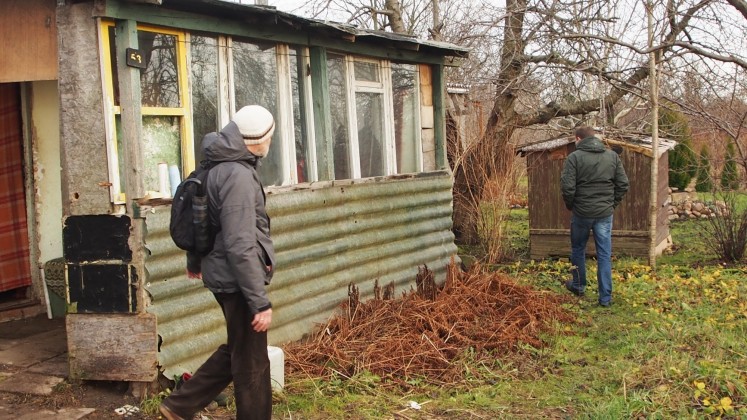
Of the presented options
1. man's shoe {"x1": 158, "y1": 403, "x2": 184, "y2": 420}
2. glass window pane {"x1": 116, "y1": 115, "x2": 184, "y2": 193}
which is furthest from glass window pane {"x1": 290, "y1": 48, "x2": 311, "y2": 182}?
man's shoe {"x1": 158, "y1": 403, "x2": 184, "y2": 420}

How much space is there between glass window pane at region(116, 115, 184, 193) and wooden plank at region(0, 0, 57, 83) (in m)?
0.76

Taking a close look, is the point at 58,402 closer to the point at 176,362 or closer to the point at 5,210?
the point at 176,362

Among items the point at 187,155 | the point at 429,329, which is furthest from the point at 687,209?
the point at 187,155

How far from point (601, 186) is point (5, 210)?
21.1 feet

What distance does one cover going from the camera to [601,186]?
325 inches

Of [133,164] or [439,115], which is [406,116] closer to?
[439,115]

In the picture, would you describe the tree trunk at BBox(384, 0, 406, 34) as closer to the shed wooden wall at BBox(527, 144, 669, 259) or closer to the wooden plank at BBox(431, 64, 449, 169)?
the shed wooden wall at BBox(527, 144, 669, 259)

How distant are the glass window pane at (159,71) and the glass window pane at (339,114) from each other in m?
2.18

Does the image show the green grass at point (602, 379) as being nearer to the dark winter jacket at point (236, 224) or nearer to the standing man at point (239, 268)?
the standing man at point (239, 268)

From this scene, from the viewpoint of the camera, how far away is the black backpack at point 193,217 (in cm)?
398

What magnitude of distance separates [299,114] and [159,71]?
1.83m

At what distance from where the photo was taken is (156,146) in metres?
5.31

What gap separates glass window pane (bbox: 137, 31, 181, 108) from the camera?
5164mm

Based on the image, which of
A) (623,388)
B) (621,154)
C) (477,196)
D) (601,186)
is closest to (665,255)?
(621,154)
